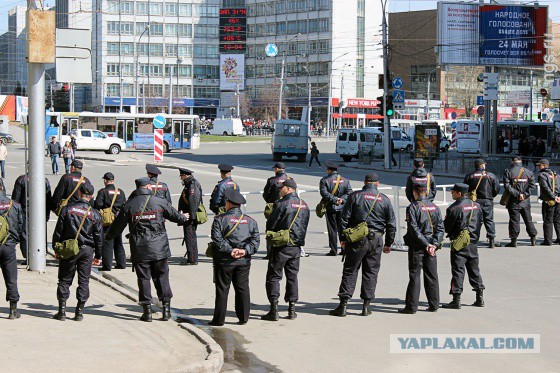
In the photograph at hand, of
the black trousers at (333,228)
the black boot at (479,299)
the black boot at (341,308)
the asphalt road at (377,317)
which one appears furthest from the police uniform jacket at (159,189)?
the black boot at (479,299)

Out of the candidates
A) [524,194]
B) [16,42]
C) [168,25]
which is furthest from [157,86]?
[524,194]

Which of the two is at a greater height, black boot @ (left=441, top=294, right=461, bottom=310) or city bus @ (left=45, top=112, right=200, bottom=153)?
city bus @ (left=45, top=112, right=200, bottom=153)

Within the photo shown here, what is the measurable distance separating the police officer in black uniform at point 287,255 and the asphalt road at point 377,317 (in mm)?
256

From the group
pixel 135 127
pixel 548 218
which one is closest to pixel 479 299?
pixel 548 218

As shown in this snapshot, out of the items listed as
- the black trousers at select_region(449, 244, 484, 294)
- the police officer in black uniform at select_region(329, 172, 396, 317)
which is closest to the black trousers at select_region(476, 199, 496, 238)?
the black trousers at select_region(449, 244, 484, 294)

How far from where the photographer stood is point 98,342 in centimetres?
880

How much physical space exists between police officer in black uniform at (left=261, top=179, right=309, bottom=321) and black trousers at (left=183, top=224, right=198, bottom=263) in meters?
4.07

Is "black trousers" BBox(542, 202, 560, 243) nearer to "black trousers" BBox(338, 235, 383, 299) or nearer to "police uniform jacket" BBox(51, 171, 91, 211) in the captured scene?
"black trousers" BBox(338, 235, 383, 299)

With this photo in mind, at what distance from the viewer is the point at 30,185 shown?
43.4 feet

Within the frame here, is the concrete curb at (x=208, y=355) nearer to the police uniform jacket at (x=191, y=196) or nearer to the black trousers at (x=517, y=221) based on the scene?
the police uniform jacket at (x=191, y=196)

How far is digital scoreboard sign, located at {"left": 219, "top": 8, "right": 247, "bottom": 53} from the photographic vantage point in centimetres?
13112

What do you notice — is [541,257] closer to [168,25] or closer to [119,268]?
[119,268]

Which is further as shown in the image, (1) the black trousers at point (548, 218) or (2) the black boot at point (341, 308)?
(1) the black trousers at point (548, 218)

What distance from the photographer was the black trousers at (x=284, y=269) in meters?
10.3
